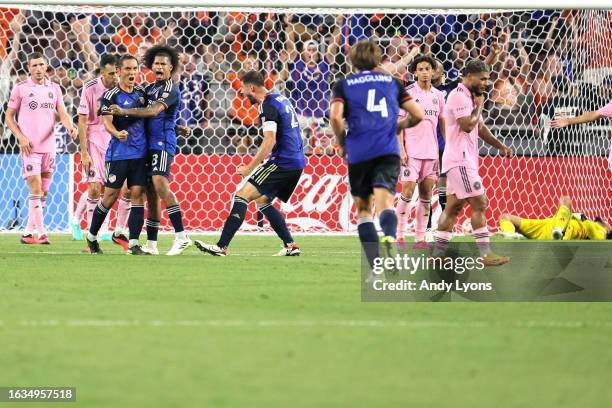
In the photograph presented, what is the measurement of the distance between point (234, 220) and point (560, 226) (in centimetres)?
565

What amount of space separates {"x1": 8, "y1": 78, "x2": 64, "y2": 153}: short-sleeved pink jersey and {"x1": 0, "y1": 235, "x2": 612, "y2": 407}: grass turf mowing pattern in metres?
5.46

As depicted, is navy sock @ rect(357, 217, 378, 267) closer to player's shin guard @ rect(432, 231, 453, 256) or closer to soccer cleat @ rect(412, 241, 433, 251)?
player's shin guard @ rect(432, 231, 453, 256)

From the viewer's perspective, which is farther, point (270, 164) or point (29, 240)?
point (29, 240)

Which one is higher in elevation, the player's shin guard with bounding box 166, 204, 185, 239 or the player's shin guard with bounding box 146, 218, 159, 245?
the player's shin guard with bounding box 166, 204, 185, 239

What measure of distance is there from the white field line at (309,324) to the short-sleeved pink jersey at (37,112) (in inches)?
319

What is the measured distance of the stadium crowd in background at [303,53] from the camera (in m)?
16.8

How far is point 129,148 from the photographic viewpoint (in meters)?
11.3

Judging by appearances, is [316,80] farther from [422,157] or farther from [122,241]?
[122,241]

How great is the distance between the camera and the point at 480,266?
9.68 metres

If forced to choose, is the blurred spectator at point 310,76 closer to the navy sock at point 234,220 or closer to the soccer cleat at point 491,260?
the navy sock at point 234,220

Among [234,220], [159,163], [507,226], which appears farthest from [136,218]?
[507,226]

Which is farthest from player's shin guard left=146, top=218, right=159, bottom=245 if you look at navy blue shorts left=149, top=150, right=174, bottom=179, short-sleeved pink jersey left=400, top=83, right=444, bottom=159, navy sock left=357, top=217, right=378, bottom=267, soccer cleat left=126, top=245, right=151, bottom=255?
navy sock left=357, top=217, right=378, bottom=267

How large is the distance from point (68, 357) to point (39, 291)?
2.76 metres

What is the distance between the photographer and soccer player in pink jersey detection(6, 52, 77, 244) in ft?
44.7
